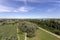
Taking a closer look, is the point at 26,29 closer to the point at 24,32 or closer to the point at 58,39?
the point at 24,32

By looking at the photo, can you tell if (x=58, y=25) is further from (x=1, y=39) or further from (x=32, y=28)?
(x=1, y=39)

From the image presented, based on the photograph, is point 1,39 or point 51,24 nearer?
point 1,39

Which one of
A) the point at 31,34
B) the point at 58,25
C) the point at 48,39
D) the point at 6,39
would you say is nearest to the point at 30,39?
the point at 31,34

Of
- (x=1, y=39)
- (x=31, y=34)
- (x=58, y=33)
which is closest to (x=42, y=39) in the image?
(x=31, y=34)

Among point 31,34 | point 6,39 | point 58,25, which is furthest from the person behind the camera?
point 58,25

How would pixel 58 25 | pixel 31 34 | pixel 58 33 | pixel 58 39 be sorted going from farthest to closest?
pixel 58 25 → pixel 58 33 → pixel 31 34 → pixel 58 39

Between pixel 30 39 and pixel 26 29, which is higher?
pixel 26 29

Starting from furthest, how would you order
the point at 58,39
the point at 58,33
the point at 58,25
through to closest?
the point at 58,25, the point at 58,33, the point at 58,39

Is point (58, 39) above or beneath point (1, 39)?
beneath

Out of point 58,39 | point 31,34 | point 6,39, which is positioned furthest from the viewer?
point 31,34
